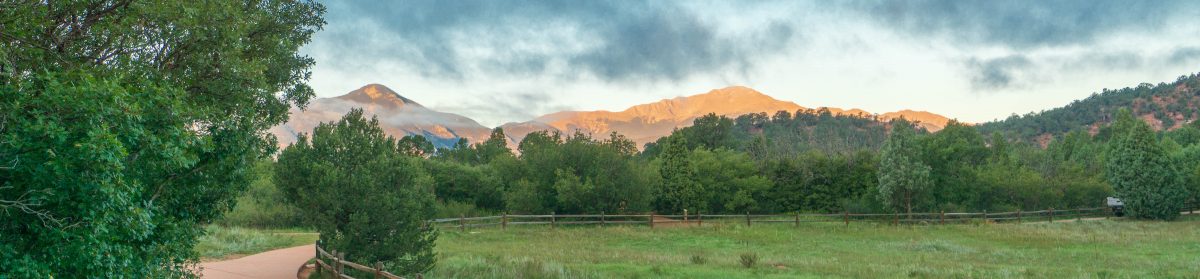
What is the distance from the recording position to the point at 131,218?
7984 mm

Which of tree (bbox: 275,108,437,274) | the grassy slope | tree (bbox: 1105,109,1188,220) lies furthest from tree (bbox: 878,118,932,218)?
tree (bbox: 275,108,437,274)

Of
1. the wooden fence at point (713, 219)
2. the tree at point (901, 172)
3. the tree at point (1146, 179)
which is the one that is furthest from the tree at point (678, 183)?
the tree at point (1146, 179)

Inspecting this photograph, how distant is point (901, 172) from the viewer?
44031 mm

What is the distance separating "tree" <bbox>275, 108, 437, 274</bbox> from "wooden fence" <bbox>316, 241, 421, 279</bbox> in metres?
0.37

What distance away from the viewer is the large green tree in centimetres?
725

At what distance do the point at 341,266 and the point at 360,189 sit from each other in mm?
1648

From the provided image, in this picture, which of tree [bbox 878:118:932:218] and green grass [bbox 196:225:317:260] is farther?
tree [bbox 878:118:932:218]

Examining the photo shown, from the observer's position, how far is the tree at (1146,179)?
46.7m

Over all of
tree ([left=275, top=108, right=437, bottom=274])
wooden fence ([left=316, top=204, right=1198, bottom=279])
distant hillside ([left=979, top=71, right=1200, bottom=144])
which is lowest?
wooden fence ([left=316, top=204, right=1198, bottom=279])

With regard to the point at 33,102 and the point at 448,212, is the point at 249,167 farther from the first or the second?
the point at 448,212

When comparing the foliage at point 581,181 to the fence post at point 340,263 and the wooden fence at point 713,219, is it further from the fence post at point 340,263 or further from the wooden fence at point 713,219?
the fence post at point 340,263

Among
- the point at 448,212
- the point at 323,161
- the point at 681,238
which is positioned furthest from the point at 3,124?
the point at 448,212

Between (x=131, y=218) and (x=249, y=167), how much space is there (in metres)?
4.49

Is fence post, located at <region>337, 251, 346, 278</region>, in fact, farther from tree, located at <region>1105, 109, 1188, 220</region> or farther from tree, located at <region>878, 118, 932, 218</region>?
tree, located at <region>1105, 109, 1188, 220</region>
